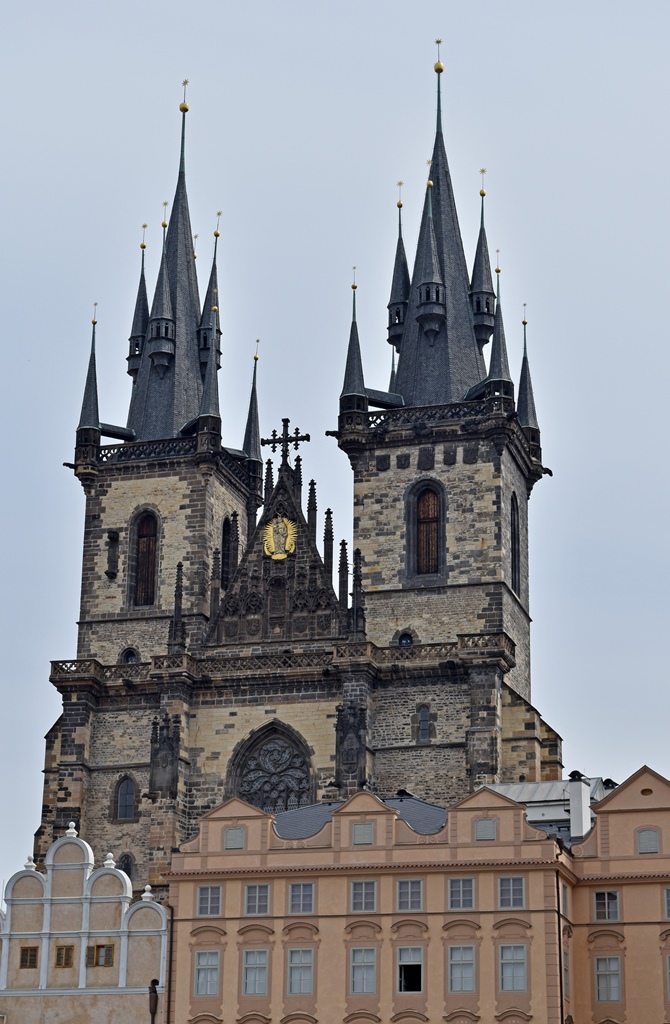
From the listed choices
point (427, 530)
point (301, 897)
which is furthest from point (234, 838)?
point (427, 530)

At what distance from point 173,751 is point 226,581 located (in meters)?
8.22

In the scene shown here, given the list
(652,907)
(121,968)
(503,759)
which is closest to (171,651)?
(503,759)

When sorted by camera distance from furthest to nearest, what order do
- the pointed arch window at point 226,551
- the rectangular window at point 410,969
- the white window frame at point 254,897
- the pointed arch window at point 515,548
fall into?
the pointed arch window at point 226,551
the pointed arch window at point 515,548
the white window frame at point 254,897
the rectangular window at point 410,969

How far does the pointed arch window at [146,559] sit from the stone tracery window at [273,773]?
21.7ft

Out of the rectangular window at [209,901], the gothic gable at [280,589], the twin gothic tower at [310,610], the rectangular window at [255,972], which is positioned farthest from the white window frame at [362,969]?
the gothic gable at [280,589]

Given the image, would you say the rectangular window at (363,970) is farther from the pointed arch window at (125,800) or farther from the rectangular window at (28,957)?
the pointed arch window at (125,800)

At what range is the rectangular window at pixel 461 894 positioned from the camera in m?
51.6

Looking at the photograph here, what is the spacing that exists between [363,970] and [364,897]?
5.64ft

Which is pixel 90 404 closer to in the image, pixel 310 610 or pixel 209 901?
pixel 310 610

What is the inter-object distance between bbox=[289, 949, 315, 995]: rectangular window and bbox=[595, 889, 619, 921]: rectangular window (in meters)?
6.74

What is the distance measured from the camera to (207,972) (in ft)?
172

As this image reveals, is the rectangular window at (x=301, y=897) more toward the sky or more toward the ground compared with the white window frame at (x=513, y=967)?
more toward the sky

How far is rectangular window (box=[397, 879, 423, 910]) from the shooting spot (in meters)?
52.0

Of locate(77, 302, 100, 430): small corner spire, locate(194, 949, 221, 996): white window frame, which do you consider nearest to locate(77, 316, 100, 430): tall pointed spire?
locate(77, 302, 100, 430): small corner spire
